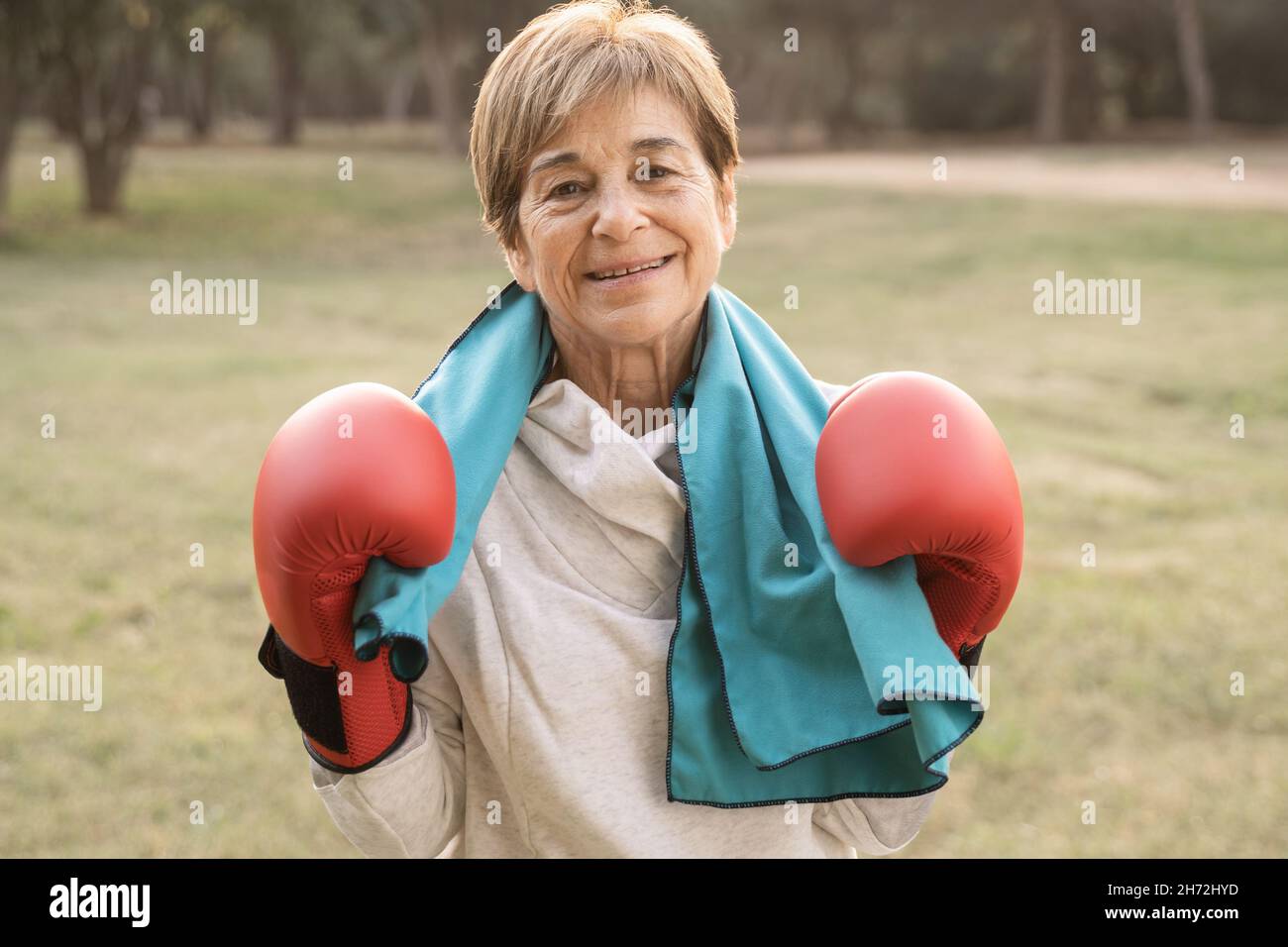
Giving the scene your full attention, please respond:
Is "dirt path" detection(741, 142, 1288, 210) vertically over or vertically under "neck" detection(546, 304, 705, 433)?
under

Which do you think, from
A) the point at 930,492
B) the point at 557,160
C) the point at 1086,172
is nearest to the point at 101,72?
the point at 1086,172

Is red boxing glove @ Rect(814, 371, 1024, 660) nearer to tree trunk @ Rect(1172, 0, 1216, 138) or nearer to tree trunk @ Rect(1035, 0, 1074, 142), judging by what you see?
tree trunk @ Rect(1172, 0, 1216, 138)

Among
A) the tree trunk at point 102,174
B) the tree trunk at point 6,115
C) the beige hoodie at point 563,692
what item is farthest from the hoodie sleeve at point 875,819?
the tree trunk at point 102,174

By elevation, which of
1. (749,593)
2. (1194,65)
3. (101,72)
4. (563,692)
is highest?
(1194,65)

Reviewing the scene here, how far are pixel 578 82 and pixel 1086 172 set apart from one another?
724 inches

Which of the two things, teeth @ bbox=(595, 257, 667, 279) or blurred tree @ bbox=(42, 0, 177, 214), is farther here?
blurred tree @ bbox=(42, 0, 177, 214)

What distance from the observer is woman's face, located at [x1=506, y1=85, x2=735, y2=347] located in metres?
1.77

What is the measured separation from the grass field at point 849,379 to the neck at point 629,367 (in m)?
2.45

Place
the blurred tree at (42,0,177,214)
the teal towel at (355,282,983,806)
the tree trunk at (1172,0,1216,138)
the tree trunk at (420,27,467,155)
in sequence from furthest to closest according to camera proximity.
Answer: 1. the tree trunk at (420,27,467,155)
2. the tree trunk at (1172,0,1216,138)
3. the blurred tree at (42,0,177,214)
4. the teal towel at (355,282,983,806)

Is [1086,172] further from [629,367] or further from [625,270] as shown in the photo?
[625,270]

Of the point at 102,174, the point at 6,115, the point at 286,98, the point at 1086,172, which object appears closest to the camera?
the point at 6,115

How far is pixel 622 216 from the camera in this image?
1.75 metres

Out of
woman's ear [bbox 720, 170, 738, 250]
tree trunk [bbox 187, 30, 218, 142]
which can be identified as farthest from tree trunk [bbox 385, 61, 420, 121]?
woman's ear [bbox 720, 170, 738, 250]
